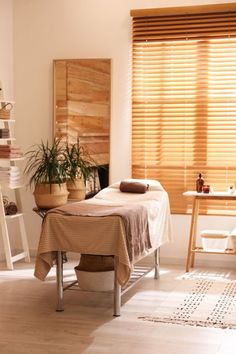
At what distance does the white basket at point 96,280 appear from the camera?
4.62 metres

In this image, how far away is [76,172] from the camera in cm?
Answer: 604

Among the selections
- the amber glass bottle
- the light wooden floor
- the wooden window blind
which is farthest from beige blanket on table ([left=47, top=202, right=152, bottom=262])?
the wooden window blind

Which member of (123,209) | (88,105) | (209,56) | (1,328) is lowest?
(1,328)

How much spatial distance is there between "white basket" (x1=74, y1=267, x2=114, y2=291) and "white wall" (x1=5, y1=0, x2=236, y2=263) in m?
1.69

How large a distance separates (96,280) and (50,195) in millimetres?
1406

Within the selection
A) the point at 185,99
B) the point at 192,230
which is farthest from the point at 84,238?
the point at 185,99

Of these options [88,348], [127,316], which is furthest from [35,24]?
[88,348]

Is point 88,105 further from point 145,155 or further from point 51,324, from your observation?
point 51,324

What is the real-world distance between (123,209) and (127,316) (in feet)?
2.42

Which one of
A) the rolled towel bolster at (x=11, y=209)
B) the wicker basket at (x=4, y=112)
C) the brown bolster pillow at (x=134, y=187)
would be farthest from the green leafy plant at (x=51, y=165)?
the brown bolster pillow at (x=134, y=187)

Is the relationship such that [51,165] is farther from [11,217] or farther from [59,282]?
[59,282]

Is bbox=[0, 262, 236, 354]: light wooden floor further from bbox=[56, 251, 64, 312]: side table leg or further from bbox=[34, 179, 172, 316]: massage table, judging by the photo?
bbox=[34, 179, 172, 316]: massage table

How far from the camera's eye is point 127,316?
14.5 feet

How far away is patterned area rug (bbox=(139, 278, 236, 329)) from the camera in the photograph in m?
4.33
